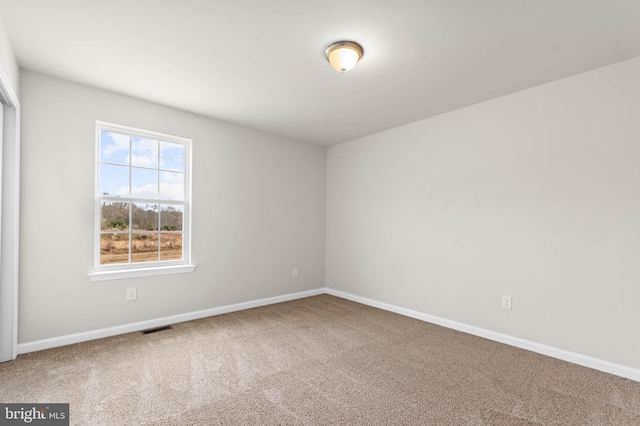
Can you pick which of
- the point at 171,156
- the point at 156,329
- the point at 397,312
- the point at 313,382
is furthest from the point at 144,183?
the point at 397,312

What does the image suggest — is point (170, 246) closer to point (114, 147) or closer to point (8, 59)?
point (114, 147)

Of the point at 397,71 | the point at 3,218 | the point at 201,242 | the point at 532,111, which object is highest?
the point at 397,71

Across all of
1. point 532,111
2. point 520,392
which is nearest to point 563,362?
point 520,392

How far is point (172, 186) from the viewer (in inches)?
145

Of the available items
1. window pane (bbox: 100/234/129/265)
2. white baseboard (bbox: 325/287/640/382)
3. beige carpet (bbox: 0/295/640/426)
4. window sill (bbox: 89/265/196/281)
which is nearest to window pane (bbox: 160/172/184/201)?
window pane (bbox: 100/234/129/265)

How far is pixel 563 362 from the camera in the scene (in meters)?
2.66

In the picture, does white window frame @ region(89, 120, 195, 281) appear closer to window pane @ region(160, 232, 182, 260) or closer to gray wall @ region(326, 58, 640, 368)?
window pane @ region(160, 232, 182, 260)

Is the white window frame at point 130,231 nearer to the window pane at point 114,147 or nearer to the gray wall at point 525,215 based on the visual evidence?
the window pane at point 114,147

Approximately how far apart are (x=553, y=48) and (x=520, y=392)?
251 cm

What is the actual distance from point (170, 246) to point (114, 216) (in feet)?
2.17

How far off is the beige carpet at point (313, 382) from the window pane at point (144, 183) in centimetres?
148

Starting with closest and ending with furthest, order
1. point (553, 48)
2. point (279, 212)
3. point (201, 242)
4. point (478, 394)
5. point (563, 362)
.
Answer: point (478, 394) → point (553, 48) → point (563, 362) → point (201, 242) → point (279, 212)

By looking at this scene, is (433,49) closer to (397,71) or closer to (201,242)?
(397,71)

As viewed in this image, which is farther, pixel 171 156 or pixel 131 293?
pixel 171 156
